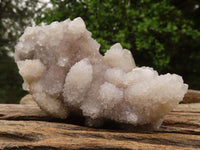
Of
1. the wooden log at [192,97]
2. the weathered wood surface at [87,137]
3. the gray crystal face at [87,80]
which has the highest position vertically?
the wooden log at [192,97]

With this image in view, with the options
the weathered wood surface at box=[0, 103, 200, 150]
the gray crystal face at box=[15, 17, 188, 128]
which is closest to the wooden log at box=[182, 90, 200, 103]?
the weathered wood surface at box=[0, 103, 200, 150]

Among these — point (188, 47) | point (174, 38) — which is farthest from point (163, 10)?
point (188, 47)

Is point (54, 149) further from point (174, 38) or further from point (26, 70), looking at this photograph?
point (174, 38)

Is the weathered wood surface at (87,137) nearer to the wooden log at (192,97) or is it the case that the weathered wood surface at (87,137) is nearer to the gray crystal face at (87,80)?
the gray crystal face at (87,80)

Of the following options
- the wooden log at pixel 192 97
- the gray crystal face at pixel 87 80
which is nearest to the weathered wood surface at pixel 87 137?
the gray crystal face at pixel 87 80

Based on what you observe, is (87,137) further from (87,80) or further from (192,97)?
(192,97)

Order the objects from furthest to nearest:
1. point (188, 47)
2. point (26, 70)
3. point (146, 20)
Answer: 1. point (188, 47)
2. point (146, 20)
3. point (26, 70)

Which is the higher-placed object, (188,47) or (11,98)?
(188,47)

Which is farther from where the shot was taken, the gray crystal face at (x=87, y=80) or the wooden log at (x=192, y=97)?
the wooden log at (x=192, y=97)

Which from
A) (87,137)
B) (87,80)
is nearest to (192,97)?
(87,80)
